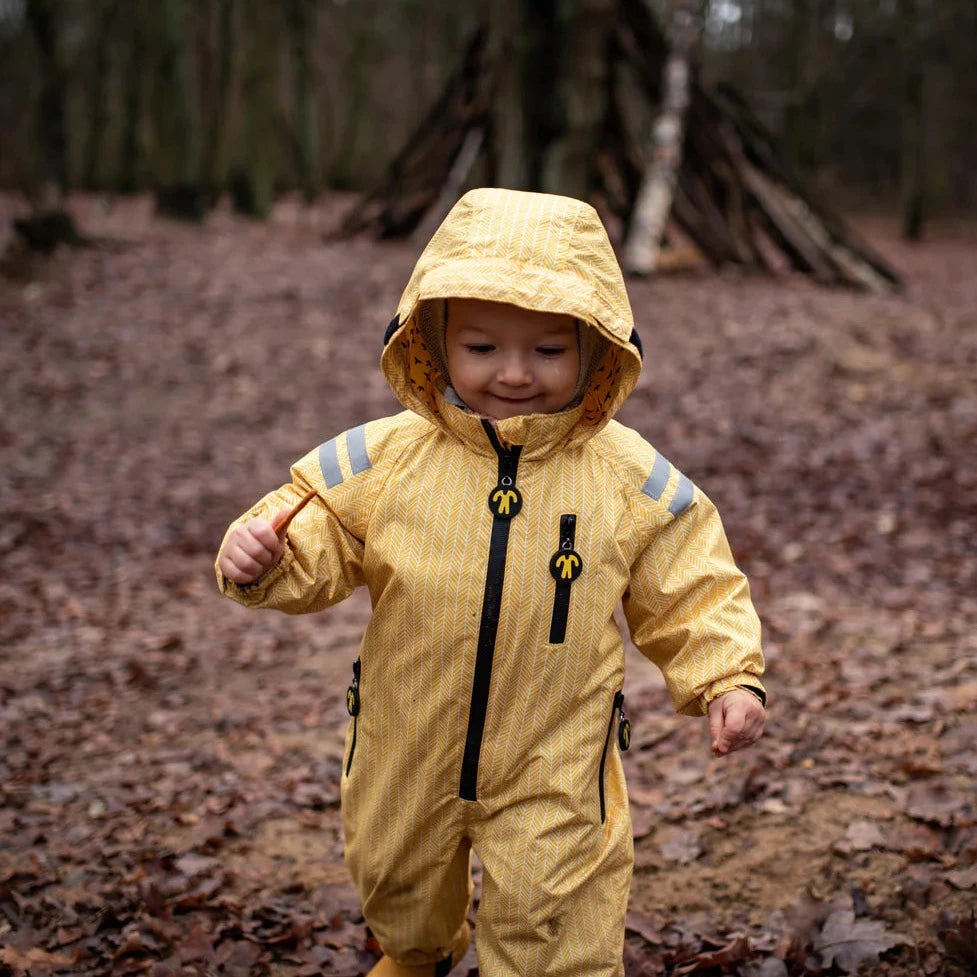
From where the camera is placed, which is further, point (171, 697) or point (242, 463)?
point (242, 463)

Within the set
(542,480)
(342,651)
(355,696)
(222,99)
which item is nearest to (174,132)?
(222,99)

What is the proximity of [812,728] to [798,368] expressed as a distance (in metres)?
5.76

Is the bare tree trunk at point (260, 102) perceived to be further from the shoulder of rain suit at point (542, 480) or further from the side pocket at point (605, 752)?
the side pocket at point (605, 752)

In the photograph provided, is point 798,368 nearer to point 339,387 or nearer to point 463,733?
point 339,387

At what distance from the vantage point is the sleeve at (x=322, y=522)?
2334mm

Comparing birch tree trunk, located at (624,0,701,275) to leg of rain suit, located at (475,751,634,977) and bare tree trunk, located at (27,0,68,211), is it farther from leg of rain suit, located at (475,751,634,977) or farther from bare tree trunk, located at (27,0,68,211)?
leg of rain suit, located at (475,751,634,977)

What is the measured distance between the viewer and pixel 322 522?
2383mm

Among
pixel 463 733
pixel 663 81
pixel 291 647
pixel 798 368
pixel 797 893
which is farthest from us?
pixel 663 81

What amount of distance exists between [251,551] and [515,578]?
0.55 meters

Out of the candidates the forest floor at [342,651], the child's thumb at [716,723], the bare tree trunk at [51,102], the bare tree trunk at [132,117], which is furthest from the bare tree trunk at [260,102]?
the child's thumb at [716,723]

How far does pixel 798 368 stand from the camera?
9.48 metres

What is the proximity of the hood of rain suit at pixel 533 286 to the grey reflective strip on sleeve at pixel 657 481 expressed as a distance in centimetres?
16

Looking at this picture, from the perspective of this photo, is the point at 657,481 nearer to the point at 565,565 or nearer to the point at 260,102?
the point at 565,565

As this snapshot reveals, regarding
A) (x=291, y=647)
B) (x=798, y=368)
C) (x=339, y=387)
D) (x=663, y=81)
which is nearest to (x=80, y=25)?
(x=663, y=81)
